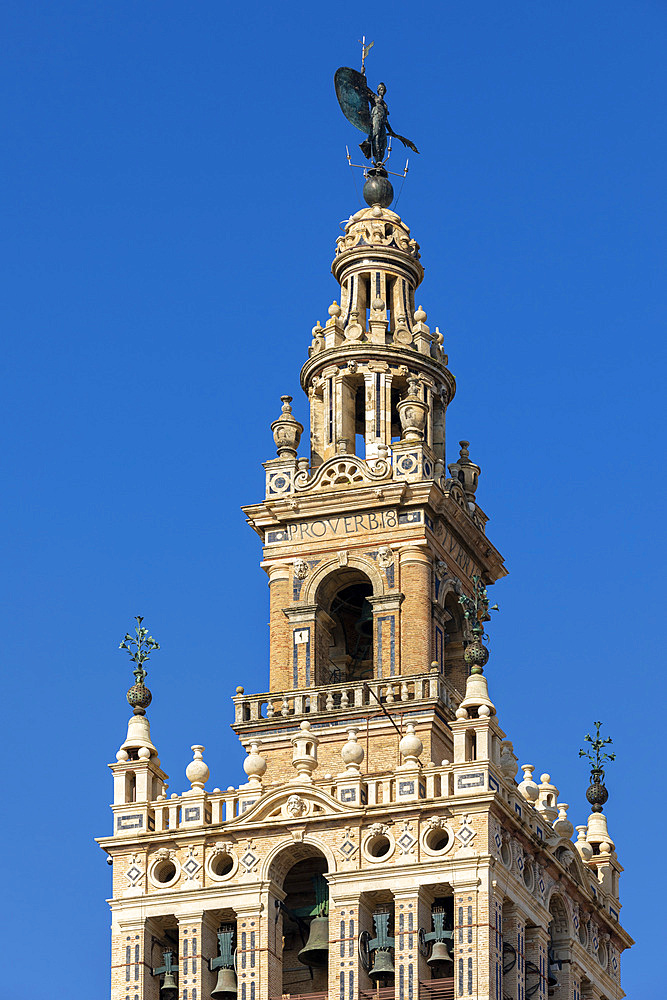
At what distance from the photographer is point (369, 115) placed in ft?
296

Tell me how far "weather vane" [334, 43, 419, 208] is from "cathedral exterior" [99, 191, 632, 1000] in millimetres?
2038

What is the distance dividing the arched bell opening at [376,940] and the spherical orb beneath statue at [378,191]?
733 inches

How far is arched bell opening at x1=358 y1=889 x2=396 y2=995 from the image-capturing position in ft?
251

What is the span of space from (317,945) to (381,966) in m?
1.72

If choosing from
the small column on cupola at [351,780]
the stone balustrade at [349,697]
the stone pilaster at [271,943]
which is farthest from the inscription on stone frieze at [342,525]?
the stone pilaster at [271,943]

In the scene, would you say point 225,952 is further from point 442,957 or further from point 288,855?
point 442,957

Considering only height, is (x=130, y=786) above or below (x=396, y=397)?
below

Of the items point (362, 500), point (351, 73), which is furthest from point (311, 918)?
point (351, 73)

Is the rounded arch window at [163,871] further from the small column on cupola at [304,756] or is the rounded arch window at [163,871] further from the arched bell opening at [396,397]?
the arched bell opening at [396,397]

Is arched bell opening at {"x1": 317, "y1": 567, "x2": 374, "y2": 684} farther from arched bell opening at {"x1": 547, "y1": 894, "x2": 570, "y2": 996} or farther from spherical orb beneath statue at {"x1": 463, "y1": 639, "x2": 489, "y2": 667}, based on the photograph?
arched bell opening at {"x1": 547, "y1": 894, "x2": 570, "y2": 996}

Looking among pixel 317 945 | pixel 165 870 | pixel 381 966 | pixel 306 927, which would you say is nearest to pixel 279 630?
pixel 165 870

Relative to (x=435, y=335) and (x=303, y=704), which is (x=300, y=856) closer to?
(x=303, y=704)

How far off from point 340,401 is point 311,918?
12399 millimetres

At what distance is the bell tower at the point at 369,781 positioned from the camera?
253 ft
